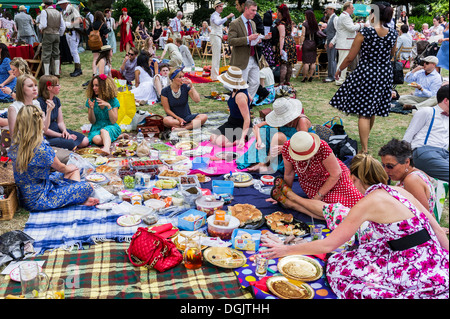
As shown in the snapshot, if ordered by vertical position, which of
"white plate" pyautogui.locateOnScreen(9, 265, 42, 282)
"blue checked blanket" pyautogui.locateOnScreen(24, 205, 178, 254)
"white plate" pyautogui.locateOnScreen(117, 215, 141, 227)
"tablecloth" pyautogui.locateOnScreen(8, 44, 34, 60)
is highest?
"tablecloth" pyautogui.locateOnScreen(8, 44, 34, 60)

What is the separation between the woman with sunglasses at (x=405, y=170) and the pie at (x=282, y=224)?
3.62 feet

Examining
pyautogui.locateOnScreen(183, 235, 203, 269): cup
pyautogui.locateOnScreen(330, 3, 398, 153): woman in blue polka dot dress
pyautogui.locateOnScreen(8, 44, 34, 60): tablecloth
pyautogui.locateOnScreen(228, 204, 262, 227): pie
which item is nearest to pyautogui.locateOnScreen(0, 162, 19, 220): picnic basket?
pyautogui.locateOnScreen(183, 235, 203, 269): cup

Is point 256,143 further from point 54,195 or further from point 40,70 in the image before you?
point 40,70

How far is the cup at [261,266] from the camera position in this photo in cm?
347

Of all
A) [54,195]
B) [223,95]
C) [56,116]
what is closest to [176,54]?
[223,95]

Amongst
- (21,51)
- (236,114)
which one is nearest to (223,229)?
(236,114)

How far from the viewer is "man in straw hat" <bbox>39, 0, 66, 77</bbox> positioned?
11.1 metres

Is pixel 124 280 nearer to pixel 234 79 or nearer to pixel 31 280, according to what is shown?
pixel 31 280

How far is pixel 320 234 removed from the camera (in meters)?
4.07

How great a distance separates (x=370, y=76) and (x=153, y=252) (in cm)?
423

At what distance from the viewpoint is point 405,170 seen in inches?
141

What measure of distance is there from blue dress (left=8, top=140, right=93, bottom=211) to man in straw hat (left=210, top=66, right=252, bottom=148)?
8.43 feet

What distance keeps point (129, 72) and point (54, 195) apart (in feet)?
21.7

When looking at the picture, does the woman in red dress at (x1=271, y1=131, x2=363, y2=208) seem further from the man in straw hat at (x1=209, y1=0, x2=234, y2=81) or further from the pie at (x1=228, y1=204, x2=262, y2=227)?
the man in straw hat at (x1=209, y1=0, x2=234, y2=81)
